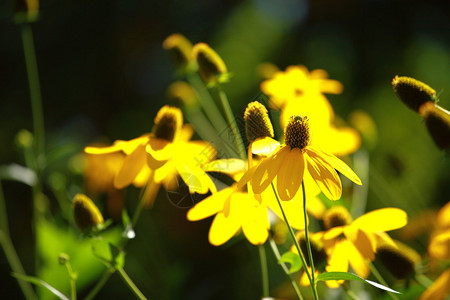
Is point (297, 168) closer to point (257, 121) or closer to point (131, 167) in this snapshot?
point (257, 121)

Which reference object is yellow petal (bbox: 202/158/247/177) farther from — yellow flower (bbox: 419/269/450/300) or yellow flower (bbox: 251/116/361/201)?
yellow flower (bbox: 419/269/450/300)

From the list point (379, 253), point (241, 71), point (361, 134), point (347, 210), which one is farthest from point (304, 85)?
point (241, 71)

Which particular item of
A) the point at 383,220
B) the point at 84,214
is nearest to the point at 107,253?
the point at 84,214

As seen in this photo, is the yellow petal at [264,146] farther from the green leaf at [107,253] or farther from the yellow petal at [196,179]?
the green leaf at [107,253]

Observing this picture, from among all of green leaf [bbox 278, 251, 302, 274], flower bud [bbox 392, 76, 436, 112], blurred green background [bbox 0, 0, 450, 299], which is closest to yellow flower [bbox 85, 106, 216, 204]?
green leaf [bbox 278, 251, 302, 274]

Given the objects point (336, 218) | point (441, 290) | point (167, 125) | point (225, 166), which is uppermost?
point (167, 125)

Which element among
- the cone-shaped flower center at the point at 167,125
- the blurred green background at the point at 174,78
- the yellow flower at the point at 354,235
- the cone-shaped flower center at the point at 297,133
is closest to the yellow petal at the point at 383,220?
the yellow flower at the point at 354,235

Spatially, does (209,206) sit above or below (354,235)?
above

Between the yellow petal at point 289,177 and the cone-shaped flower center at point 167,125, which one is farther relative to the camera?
the cone-shaped flower center at point 167,125
